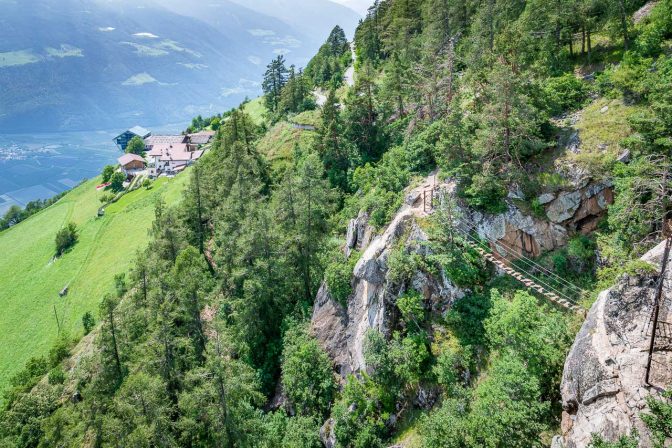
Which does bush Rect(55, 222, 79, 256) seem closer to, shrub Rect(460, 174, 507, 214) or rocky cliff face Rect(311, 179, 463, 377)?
rocky cliff face Rect(311, 179, 463, 377)

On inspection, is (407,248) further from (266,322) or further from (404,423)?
(266,322)

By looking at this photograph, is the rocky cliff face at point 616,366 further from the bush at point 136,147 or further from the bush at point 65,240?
the bush at point 136,147

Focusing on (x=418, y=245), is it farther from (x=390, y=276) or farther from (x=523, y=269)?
(x=523, y=269)

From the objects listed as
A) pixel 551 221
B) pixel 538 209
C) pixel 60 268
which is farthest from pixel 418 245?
pixel 60 268

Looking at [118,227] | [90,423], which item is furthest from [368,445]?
[118,227]

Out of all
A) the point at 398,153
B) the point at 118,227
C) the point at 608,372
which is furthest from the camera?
the point at 118,227

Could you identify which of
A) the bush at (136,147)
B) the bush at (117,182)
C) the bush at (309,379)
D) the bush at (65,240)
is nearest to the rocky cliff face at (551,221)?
the bush at (309,379)
